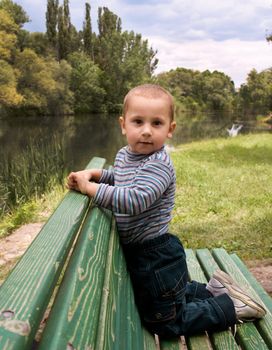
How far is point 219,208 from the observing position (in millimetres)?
6910

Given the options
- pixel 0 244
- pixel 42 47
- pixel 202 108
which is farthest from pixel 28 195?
pixel 202 108

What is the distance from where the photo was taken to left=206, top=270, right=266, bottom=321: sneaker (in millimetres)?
2199

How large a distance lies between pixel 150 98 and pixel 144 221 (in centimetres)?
56

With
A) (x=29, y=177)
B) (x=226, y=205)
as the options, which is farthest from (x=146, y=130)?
(x=29, y=177)

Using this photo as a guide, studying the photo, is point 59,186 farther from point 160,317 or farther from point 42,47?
point 42,47

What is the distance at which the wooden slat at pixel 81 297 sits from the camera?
913 mm

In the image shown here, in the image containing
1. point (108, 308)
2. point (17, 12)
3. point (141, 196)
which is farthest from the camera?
point (17, 12)

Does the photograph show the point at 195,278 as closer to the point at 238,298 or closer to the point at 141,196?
the point at 238,298

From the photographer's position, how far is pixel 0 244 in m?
5.64

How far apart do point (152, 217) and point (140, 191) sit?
187 millimetres

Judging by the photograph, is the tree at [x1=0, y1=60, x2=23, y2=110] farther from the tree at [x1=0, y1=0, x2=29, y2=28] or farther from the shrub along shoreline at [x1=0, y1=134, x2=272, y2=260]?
the shrub along shoreline at [x1=0, y1=134, x2=272, y2=260]

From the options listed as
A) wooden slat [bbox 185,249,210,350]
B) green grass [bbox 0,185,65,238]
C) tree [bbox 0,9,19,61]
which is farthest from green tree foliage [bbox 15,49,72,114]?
wooden slat [bbox 185,249,210,350]

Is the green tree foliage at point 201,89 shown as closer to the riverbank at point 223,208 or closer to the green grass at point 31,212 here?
the riverbank at point 223,208

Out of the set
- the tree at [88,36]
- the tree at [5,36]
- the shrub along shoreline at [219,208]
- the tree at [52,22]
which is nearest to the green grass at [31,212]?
the shrub along shoreline at [219,208]
